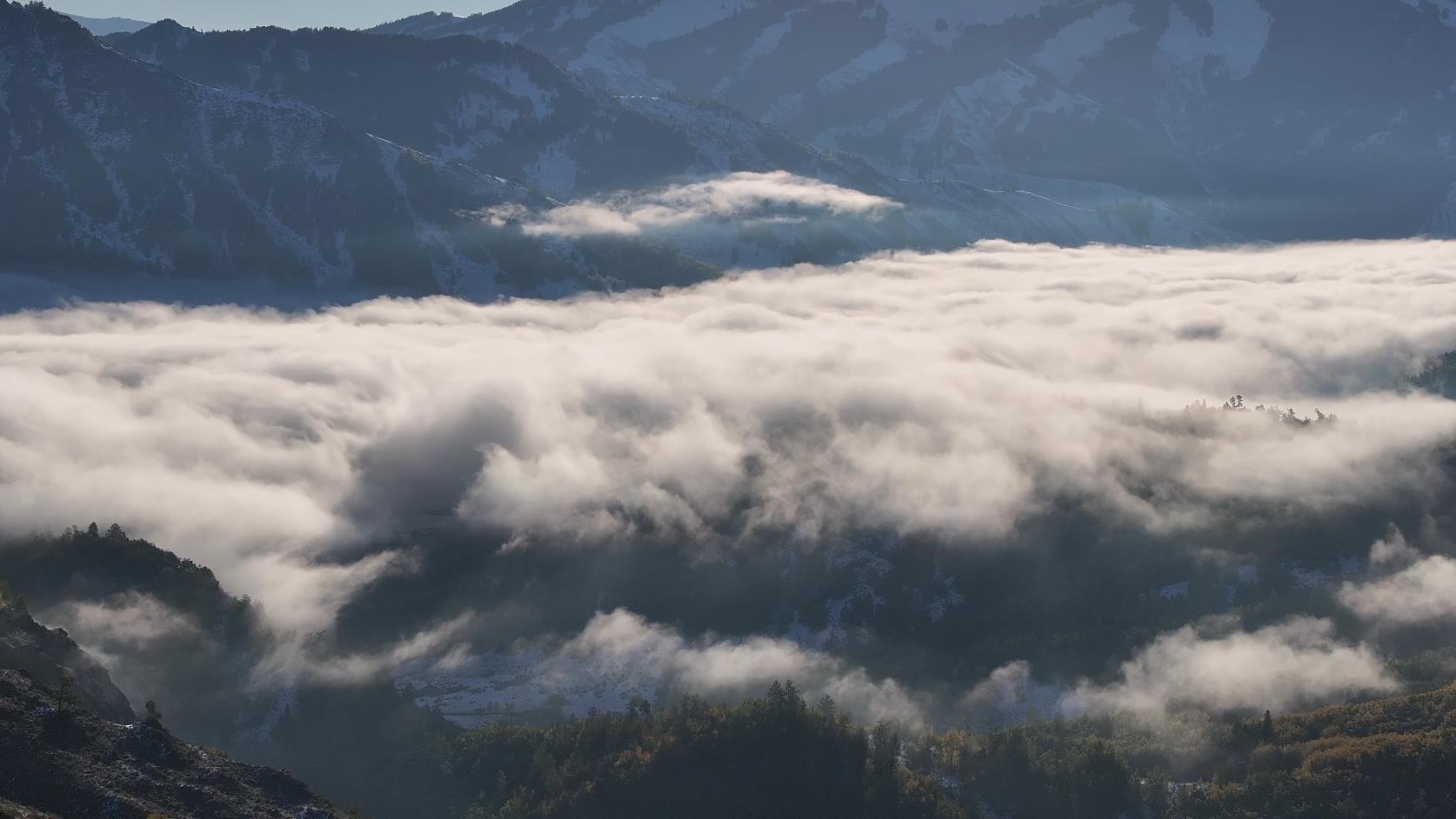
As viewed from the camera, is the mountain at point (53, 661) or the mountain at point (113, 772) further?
the mountain at point (53, 661)

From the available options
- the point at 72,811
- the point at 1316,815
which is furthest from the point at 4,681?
the point at 1316,815

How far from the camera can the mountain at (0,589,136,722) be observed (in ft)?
545

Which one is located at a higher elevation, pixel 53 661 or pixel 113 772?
pixel 53 661

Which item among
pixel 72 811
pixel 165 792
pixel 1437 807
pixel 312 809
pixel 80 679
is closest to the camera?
pixel 72 811

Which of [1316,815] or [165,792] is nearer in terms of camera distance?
Answer: [165,792]

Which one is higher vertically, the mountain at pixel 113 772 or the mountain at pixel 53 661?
the mountain at pixel 53 661

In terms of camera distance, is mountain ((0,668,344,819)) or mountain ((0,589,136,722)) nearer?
mountain ((0,668,344,819))

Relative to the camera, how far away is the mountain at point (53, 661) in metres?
166

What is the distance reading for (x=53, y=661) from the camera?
171 m

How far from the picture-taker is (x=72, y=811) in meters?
131

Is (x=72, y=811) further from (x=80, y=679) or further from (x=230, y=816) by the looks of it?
(x=80, y=679)

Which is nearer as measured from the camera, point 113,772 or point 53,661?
point 113,772

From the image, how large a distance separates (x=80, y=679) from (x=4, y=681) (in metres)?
25.1

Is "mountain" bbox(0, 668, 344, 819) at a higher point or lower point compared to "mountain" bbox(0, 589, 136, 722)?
lower
